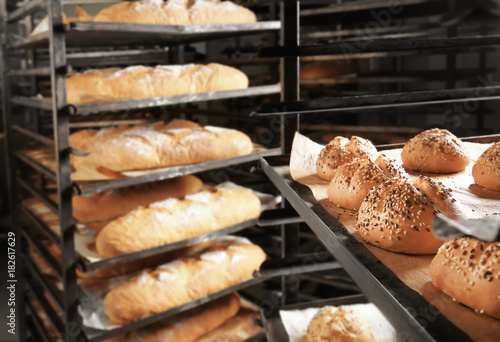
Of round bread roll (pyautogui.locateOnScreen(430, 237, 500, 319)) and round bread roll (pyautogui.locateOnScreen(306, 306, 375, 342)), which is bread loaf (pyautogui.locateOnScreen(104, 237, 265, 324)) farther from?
round bread roll (pyautogui.locateOnScreen(430, 237, 500, 319))

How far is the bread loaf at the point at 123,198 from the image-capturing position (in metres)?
2.66

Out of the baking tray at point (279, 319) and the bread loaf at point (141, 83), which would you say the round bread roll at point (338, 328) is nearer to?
the baking tray at point (279, 319)

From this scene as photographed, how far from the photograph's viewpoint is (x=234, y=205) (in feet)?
9.00

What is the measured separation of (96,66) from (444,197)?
301cm

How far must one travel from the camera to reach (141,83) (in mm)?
2484

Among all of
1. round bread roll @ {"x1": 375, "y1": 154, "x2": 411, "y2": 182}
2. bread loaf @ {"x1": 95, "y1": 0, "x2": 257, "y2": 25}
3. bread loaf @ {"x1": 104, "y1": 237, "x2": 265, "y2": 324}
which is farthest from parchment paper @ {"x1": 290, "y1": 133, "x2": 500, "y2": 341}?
bread loaf @ {"x1": 95, "y1": 0, "x2": 257, "y2": 25}

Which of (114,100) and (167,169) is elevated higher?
(114,100)

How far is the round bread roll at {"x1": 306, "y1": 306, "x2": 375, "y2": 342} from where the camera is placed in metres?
1.37

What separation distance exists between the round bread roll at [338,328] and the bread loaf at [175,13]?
1.73 meters

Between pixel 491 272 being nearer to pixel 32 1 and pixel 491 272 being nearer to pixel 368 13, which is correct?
pixel 32 1

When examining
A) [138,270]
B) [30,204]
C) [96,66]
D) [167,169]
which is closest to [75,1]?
[96,66]

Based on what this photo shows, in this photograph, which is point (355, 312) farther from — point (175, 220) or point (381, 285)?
point (175, 220)

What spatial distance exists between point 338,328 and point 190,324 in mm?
1288

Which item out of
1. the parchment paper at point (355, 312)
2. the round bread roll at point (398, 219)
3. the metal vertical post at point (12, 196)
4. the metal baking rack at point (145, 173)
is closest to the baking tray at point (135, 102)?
the metal vertical post at point (12, 196)
